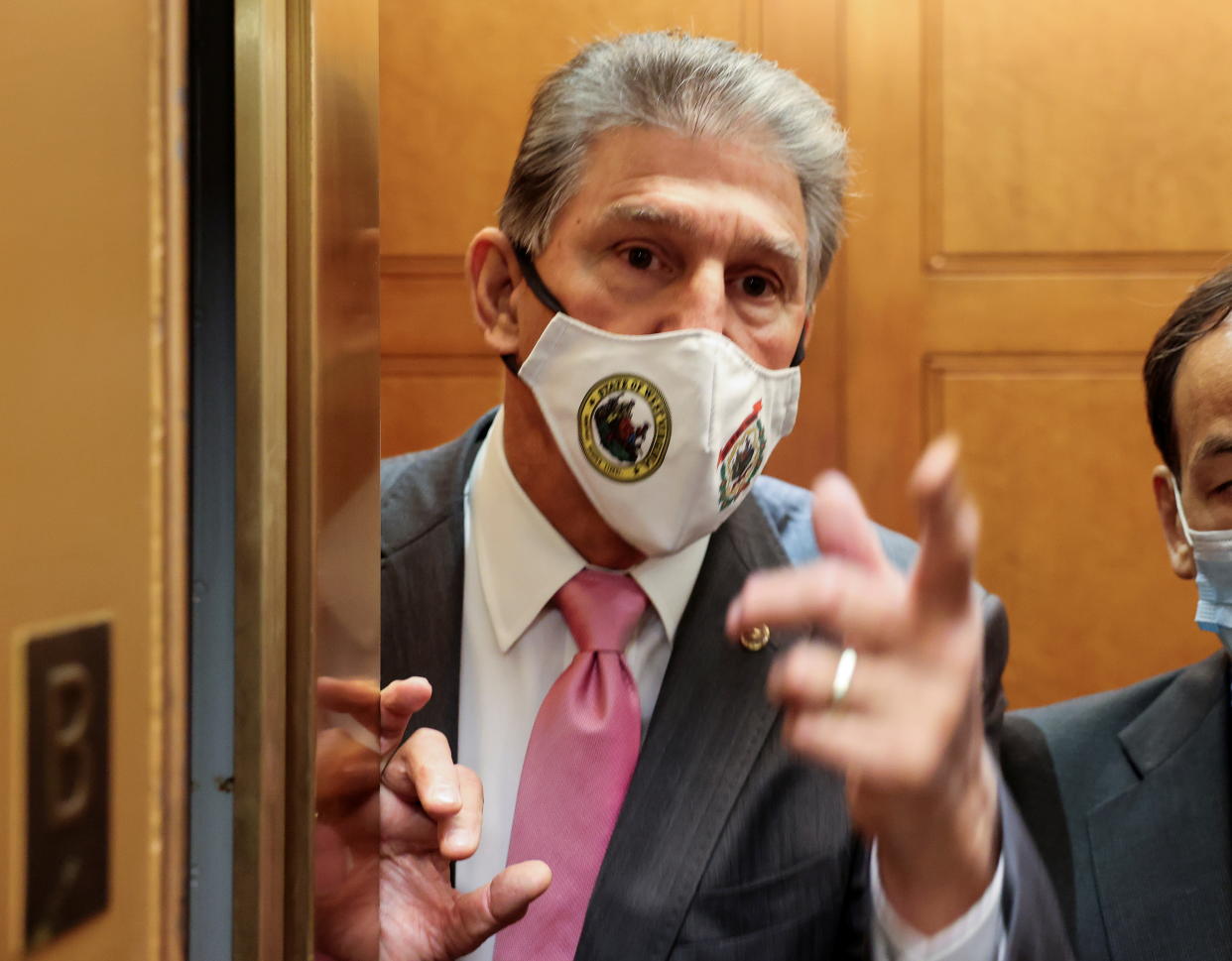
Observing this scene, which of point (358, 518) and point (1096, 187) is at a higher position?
point (1096, 187)

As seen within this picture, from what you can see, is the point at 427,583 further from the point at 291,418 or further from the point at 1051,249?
the point at 1051,249

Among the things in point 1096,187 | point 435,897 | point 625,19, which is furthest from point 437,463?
point 1096,187

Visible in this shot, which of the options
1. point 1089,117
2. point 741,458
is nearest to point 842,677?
point 741,458

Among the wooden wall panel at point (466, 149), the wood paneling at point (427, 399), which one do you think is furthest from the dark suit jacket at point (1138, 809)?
the wood paneling at point (427, 399)

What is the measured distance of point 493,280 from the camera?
3.90 feet

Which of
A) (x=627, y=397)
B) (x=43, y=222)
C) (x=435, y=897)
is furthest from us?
(x=627, y=397)

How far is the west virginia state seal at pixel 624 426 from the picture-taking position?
101cm

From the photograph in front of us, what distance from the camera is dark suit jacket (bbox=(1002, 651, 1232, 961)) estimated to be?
3.28 feet

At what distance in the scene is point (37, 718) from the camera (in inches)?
12.3

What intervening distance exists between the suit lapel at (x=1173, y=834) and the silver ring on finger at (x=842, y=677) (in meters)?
0.68

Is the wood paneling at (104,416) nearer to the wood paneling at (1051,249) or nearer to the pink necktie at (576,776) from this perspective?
the pink necktie at (576,776)

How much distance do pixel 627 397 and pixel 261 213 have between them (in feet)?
2.04

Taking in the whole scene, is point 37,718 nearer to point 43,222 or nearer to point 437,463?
point 43,222

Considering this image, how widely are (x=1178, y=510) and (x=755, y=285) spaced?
477 millimetres
